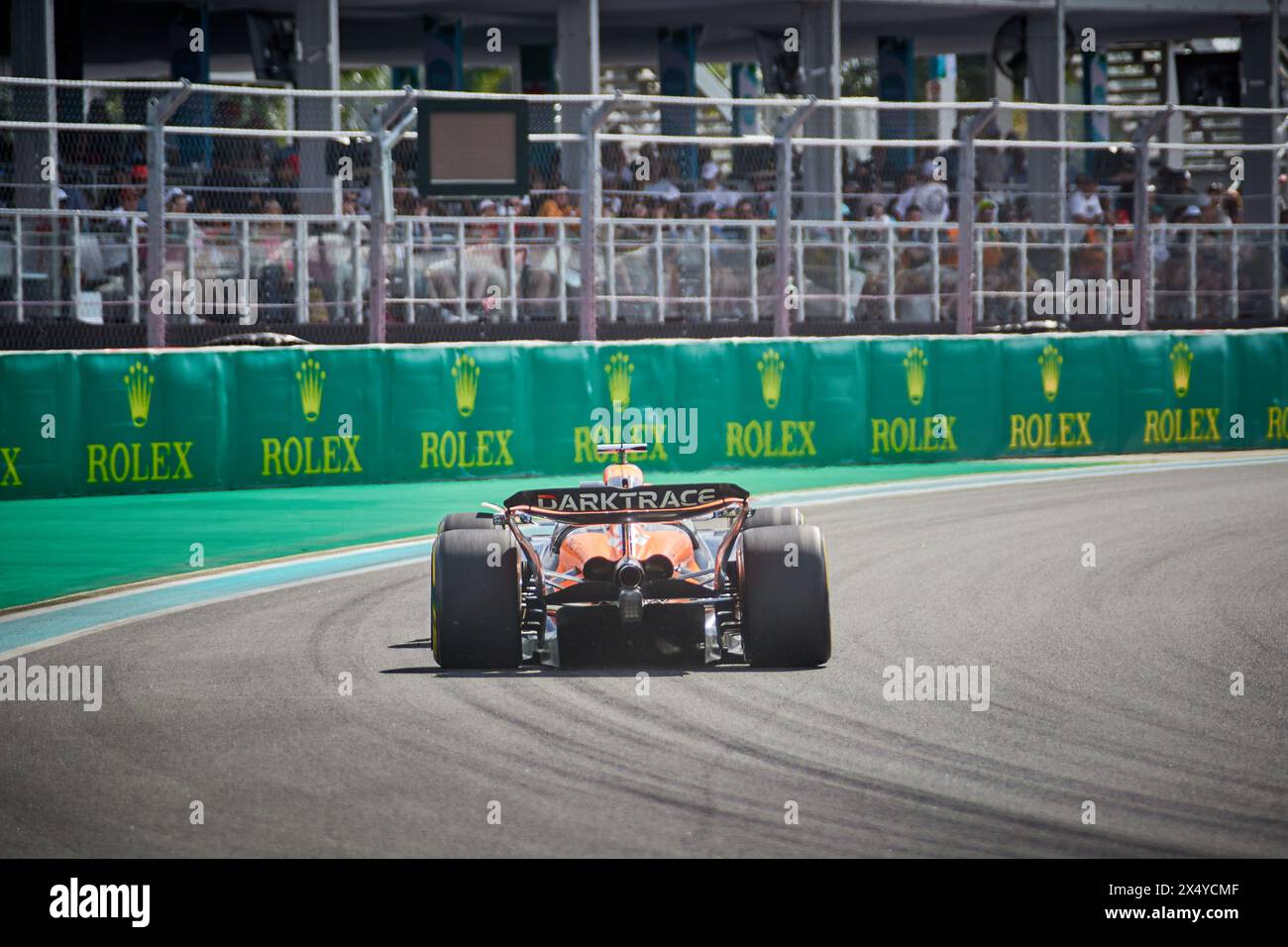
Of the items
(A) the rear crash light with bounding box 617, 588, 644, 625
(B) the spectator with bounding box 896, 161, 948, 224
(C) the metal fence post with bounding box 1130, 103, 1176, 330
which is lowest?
(A) the rear crash light with bounding box 617, 588, 644, 625

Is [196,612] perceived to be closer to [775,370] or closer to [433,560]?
[433,560]

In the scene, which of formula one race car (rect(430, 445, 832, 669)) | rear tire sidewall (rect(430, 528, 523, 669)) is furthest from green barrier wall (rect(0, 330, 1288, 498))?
rear tire sidewall (rect(430, 528, 523, 669))

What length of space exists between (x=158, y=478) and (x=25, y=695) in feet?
23.6

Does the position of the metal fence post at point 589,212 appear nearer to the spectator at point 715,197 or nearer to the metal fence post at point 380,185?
the metal fence post at point 380,185

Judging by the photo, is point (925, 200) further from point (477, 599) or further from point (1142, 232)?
point (477, 599)

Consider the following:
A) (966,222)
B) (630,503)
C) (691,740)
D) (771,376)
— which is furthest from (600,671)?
(966,222)

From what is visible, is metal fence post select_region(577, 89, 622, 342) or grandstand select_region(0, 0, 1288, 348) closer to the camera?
metal fence post select_region(577, 89, 622, 342)

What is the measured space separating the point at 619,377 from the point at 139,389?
13.1ft

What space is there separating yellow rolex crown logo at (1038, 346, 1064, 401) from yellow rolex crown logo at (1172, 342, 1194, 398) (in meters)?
1.27

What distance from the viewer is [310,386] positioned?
15.3 metres

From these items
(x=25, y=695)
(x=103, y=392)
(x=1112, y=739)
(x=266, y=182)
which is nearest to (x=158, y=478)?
(x=103, y=392)

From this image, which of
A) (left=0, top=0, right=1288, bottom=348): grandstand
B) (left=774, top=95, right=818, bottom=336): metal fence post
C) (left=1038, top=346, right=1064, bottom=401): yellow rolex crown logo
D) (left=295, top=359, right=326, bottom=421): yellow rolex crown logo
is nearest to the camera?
(left=295, top=359, right=326, bottom=421): yellow rolex crown logo

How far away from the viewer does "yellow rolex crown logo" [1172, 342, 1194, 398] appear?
1825 cm

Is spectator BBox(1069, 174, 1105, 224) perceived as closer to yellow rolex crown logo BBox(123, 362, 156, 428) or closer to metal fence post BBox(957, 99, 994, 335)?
metal fence post BBox(957, 99, 994, 335)
